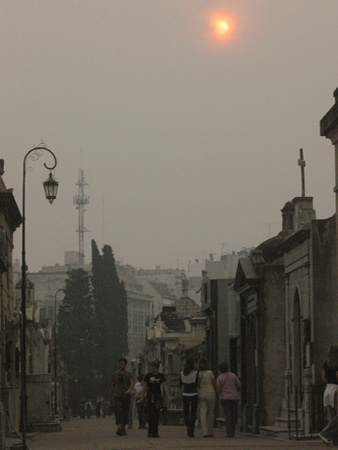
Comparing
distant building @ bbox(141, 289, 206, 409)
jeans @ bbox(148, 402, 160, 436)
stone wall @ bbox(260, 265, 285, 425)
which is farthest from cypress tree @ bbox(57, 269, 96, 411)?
jeans @ bbox(148, 402, 160, 436)

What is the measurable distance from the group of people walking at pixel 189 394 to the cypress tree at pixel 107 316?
286 ft

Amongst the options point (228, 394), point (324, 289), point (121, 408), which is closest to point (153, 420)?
point (121, 408)

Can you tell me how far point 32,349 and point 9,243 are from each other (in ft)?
78.7

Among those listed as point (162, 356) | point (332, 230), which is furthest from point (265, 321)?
point (162, 356)

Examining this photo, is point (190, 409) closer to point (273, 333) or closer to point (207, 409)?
point (207, 409)

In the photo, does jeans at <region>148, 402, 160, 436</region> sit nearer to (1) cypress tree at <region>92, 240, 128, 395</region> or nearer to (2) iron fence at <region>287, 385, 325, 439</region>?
(2) iron fence at <region>287, 385, 325, 439</region>

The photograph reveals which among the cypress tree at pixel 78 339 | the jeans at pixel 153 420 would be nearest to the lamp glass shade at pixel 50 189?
the jeans at pixel 153 420

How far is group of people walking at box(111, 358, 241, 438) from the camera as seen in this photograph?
26484 mm

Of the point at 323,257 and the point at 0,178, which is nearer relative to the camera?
the point at 323,257

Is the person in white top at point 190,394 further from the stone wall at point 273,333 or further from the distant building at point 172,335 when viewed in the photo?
the distant building at point 172,335

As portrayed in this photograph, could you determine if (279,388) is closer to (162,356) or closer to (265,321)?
(265,321)

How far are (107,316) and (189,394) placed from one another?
91825mm

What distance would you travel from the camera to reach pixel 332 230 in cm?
2795

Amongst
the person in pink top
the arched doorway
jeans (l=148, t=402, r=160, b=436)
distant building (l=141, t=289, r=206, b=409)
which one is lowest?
jeans (l=148, t=402, r=160, b=436)
